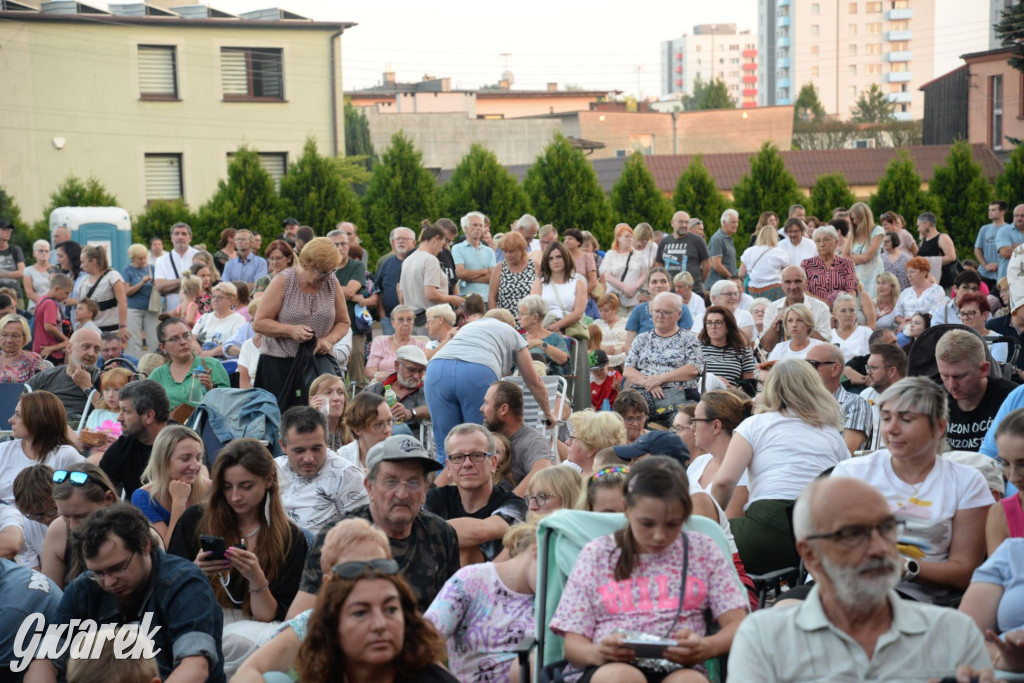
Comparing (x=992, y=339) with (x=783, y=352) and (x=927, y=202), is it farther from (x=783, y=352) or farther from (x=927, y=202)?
(x=927, y=202)

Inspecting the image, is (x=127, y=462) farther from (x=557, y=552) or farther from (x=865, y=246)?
(x=865, y=246)

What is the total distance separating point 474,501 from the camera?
17.6ft

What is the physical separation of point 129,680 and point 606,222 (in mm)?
18296

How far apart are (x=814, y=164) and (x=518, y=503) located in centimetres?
3875

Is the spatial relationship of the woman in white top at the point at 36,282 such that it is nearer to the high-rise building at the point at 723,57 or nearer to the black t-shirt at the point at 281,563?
the black t-shirt at the point at 281,563

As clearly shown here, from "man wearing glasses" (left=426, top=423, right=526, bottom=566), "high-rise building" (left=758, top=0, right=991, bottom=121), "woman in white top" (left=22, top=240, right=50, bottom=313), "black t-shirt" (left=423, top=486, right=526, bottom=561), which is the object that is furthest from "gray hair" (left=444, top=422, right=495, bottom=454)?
"high-rise building" (left=758, top=0, right=991, bottom=121)

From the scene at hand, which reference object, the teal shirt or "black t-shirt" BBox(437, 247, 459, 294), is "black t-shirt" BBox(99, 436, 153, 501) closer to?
the teal shirt

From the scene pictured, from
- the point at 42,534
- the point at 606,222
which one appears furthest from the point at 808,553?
the point at 606,222

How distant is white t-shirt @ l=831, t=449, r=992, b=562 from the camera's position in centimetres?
440

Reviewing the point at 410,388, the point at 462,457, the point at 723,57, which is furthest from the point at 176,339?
the point at 723,57

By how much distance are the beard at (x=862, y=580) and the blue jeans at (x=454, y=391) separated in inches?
168

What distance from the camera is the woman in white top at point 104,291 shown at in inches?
487

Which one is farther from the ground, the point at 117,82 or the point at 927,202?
the point at 117,82

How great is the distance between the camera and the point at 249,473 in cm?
490
